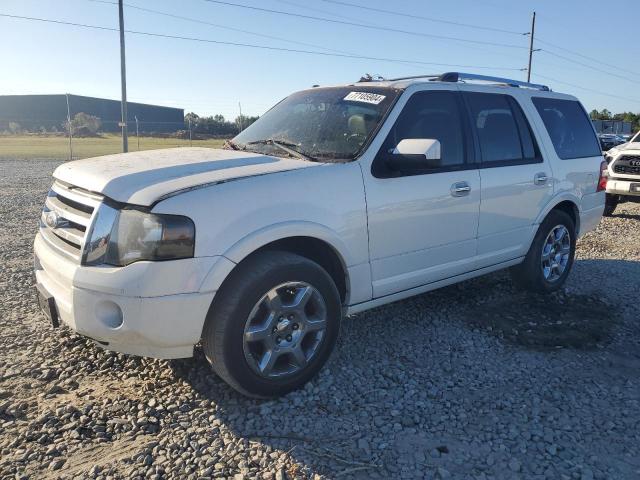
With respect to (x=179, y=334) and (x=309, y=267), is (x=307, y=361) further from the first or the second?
(x=179, y=334)

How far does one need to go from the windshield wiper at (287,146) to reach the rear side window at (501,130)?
1534 mm

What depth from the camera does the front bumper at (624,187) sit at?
987cm

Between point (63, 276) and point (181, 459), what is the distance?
120cm

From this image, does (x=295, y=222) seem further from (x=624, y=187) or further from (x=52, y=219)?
(x=624, y=187)

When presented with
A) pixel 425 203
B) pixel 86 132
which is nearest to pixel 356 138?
pixel 425 203

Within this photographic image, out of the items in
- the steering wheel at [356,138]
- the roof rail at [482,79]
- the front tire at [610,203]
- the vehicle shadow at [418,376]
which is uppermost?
the roof rail at [482,79]

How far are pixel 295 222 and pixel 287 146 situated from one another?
996 millimetres

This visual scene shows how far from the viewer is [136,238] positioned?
2.84 meters

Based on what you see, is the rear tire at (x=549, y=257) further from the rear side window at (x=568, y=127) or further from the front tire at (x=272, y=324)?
the front tire at (x=272, y=324)

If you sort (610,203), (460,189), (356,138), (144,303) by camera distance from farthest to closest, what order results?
(610,203) → (460,189) → (356,138) → (144,303)

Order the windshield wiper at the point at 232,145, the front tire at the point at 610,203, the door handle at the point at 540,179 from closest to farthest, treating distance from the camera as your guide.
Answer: the windshield wiper at the point at 232,145
the door handle at the point at 540,179
the front tire at the point at 610,203

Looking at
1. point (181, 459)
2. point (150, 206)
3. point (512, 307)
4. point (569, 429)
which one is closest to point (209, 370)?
point (181, 459)

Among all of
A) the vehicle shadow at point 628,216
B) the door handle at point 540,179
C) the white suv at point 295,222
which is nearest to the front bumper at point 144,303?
the white suv at point 295,222

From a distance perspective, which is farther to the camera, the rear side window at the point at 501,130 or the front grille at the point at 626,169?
the front grille at the point at 626,169
